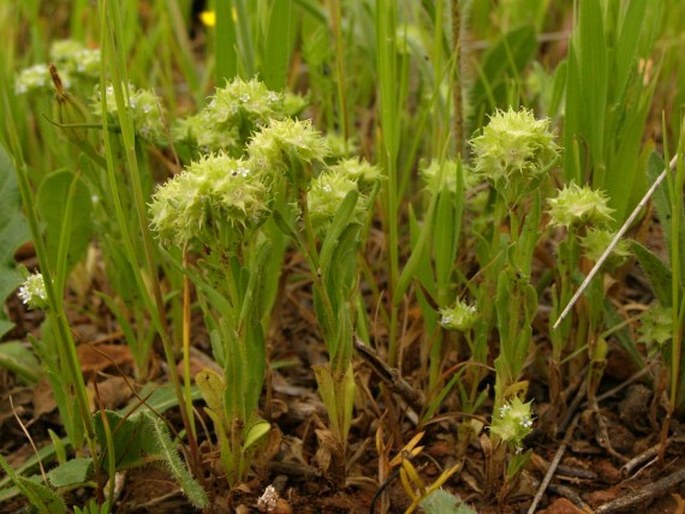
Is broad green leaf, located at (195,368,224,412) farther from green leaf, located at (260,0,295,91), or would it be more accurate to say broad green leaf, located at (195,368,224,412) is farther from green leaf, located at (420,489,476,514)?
green leaf, located at (260,0,295,91)

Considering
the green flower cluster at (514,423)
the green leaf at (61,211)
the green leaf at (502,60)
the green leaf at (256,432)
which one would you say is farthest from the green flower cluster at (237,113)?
the green leaf at (502,60)

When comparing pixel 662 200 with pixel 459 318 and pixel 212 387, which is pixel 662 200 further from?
pixel 212 387

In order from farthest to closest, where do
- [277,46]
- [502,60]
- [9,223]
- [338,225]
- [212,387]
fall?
[502,60] < [9,223] < [277,46] < [212,387] < [338,225]

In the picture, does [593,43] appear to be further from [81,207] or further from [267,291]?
[81,207]

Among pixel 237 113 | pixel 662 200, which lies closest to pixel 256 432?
pixel 237 113

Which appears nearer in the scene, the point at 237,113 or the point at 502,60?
the point at 237,113

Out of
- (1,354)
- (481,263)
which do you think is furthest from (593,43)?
(1,354)

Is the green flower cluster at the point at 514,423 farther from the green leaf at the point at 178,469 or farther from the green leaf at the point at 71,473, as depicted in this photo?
the green leaf at the point at 71,473
